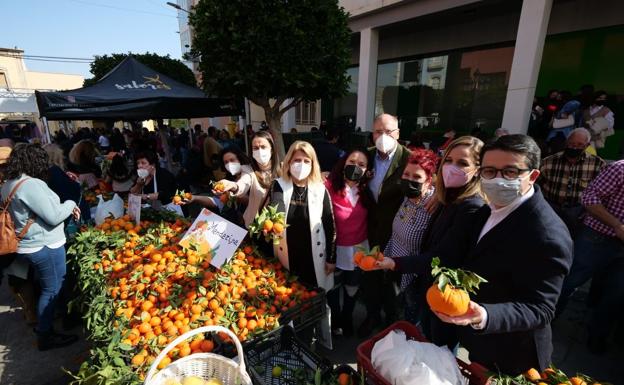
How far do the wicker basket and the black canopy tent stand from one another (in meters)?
5.30

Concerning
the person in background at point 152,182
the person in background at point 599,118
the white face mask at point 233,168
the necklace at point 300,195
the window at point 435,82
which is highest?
the window at point 435,82

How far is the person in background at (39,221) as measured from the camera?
2.70 meters

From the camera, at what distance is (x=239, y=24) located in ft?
17.8

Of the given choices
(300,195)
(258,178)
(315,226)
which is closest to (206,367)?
(315,226)

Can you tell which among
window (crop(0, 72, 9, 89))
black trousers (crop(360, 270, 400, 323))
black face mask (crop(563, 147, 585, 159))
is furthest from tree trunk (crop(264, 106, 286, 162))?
window (crop(0, 72, 9, 89))

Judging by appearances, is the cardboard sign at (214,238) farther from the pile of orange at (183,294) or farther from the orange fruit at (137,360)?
the orange fruit at (137,360)

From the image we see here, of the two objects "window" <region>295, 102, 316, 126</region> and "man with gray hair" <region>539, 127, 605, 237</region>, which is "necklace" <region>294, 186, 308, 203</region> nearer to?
"man with gray hair" <region>539, 127, 605, 237</region>

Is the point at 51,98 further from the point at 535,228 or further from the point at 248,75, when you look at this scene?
the point at 535,228

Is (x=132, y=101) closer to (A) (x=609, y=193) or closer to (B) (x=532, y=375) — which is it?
(B) (x=532, y=375)

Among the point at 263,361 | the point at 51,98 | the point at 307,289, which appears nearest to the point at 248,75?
the point at 51,98

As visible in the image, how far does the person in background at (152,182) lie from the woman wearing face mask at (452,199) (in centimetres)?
327

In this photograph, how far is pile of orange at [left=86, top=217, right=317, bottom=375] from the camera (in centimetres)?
195

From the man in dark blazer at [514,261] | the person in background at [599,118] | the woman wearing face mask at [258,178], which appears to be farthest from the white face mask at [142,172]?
the person in background at [599,118]

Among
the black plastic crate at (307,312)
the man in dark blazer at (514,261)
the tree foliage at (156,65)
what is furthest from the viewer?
the tree foliage at (156,65)
